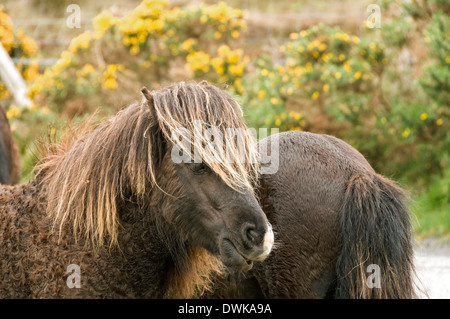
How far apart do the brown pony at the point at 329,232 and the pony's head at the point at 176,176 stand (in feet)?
1.16

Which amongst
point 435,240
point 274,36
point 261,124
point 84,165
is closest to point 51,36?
point 274,36

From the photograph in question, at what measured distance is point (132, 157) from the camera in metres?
2.69

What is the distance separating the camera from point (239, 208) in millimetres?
2523

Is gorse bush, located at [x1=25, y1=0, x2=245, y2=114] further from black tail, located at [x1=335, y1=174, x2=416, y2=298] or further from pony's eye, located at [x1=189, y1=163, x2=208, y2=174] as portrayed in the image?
pony's eye, located at [x1=189, y1=163, x2=208, y2=174]

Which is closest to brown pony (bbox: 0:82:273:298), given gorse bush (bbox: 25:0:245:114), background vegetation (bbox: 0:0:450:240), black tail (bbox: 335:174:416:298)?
black tail (bbox: 335:174:416:298)

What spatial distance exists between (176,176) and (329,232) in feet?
2.94

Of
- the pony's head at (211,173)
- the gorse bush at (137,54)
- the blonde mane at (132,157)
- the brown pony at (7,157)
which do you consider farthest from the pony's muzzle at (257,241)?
the gorse bush at (137,54)

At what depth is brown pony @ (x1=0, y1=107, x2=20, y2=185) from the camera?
6.08 meters

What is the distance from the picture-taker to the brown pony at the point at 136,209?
8.55 feet

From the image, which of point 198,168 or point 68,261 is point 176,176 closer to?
point 198,168

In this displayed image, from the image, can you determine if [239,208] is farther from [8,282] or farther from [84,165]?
[8,282]
